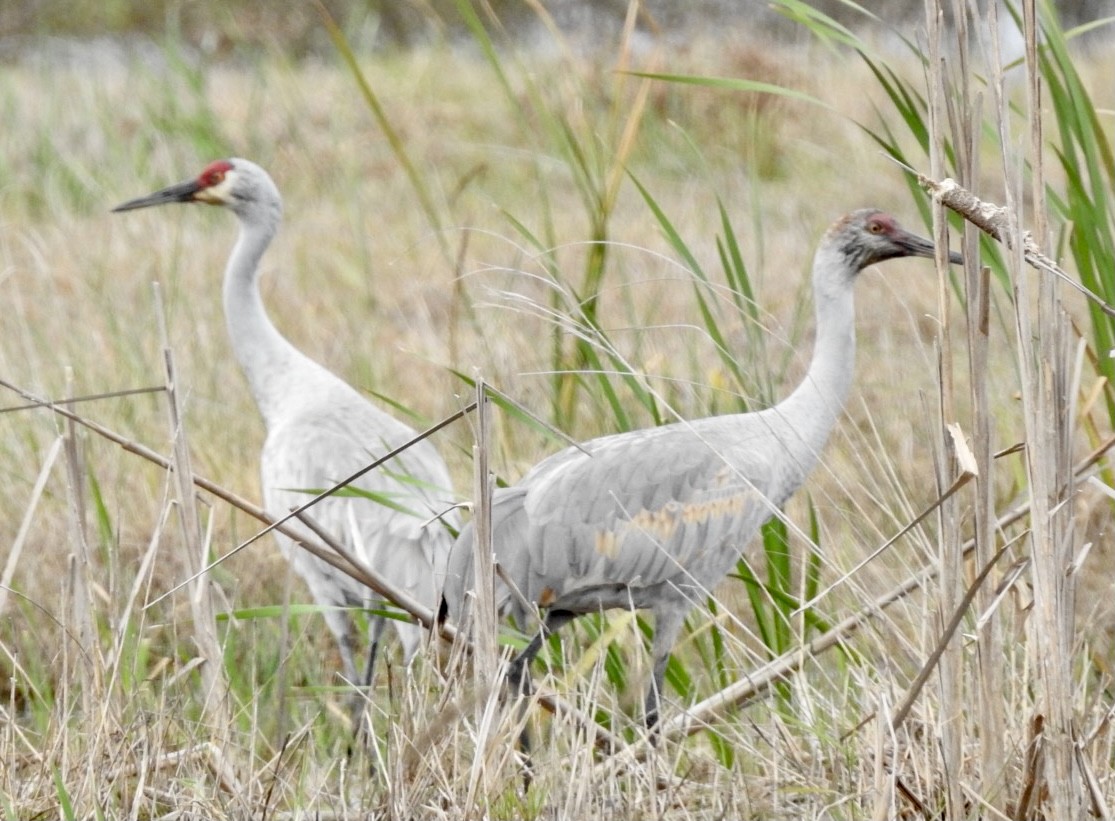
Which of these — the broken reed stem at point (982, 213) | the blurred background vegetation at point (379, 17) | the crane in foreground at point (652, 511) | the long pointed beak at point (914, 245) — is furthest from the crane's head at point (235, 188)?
the blurred background vegetation at point (379, 17)

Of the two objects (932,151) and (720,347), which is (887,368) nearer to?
(720,347)

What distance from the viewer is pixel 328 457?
12.7 feet

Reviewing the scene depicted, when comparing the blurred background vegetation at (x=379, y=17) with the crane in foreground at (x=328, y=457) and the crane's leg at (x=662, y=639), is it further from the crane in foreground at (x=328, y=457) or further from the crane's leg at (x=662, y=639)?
the crane's leg at (x=662, y=639)

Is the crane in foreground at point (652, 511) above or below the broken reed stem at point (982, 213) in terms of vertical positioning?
below

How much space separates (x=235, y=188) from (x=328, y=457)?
106cm

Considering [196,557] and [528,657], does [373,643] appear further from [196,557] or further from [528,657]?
[196,557]

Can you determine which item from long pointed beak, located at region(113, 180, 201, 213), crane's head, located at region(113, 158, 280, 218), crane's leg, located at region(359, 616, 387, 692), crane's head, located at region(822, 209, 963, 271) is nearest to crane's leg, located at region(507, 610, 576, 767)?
crane's leg, located at region(359, 616, 387, 692)

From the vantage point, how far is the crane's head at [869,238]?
3260 millimetres

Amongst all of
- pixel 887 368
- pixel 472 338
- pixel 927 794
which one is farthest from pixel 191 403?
pixel 927 794

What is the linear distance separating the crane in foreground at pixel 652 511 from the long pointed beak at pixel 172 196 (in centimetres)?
203

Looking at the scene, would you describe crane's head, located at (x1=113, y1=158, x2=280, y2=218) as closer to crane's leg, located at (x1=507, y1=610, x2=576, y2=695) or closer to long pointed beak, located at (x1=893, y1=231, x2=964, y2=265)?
crane's leg, located at (x1=507, y1=610, x2=576, y2=695)

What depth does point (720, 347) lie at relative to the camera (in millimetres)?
2463

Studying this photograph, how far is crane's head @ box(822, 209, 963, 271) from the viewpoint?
3260 mm

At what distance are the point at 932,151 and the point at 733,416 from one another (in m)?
1.21
